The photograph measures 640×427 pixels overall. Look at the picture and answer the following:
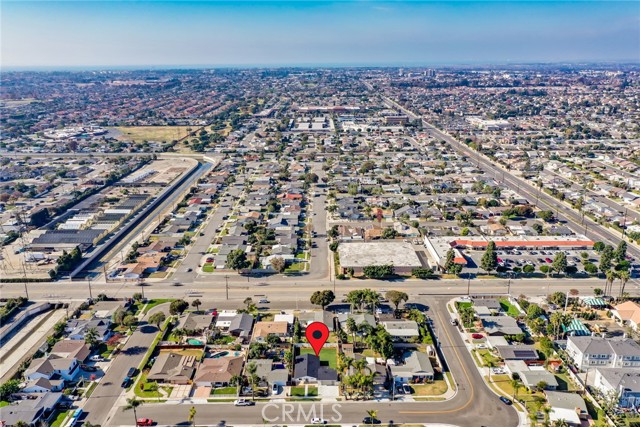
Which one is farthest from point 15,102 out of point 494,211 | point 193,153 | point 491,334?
point 491,334

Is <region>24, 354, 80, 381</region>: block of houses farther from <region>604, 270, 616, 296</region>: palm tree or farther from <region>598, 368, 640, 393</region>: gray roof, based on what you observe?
<region>604, 270, 616, 296</region>: palm tree

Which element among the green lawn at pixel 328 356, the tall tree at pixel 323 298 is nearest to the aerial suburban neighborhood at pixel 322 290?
the tall tree at pixel 323 298

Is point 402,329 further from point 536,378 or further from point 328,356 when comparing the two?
point 536,378

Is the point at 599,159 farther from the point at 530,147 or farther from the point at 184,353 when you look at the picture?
the point at 184,353

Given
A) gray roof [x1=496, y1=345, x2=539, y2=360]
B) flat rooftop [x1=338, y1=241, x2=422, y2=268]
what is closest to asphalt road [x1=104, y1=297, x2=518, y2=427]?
gray roof [x1=496, y1=345, x2=539, y2=360]

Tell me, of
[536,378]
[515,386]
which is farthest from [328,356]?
[536,378]

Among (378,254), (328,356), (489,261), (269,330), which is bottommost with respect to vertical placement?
(328,356)
